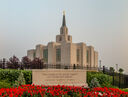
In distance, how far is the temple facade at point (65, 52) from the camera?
40691 mm

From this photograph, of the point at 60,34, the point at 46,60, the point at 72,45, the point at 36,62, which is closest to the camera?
the point at 36,62

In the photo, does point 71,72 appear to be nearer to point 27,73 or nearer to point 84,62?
point 27,73

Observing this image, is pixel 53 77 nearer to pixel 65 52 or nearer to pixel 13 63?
pixel 13 63

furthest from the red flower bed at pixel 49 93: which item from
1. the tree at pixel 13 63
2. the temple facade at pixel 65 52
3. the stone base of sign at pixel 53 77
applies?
the temple facade at pixel 65 52

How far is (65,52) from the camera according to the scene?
4122 cm

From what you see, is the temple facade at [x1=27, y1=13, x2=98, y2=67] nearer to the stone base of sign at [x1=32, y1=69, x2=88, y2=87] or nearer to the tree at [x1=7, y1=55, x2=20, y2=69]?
the tree at [x1=7, y1=55, x2=20, y2=69]

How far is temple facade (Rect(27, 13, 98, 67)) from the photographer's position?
133 feet

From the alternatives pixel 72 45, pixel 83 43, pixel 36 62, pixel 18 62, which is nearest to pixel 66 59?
pixel 72 45

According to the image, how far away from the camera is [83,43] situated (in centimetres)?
4356

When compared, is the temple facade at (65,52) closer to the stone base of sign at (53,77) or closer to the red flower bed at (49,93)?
the stone base of sign at (53,77)

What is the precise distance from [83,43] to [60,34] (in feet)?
37.8

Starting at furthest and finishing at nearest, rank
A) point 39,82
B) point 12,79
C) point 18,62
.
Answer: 1. point 18,62
2. point 12,79
3. point 39,82

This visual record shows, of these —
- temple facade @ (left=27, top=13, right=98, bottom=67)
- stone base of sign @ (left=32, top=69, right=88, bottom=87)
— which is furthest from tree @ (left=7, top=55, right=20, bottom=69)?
temple facade @ (left=27, top=13, right=98, bottom=67)

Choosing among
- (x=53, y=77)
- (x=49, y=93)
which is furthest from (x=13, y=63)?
(x=49, y=93)
